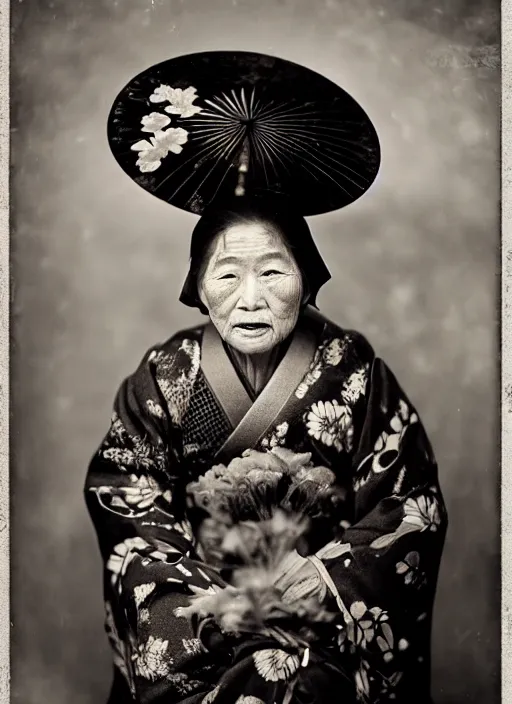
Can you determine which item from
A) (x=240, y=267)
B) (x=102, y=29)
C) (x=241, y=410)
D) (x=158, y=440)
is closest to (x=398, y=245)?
(x=240, y=267)

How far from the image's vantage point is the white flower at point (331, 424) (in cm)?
189

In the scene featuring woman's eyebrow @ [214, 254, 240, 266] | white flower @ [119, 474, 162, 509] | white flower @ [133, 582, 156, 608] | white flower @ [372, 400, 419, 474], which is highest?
woman's eyebrow @ [214, 254, 240, 266]

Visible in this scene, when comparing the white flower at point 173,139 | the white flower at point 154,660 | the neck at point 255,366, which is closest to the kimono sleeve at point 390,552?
the neck at point 255,366

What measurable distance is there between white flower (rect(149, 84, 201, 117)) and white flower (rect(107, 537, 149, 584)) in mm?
853

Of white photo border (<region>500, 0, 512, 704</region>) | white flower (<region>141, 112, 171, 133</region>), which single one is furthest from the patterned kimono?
white flower (<region>141, 112, 171, 133</region>)

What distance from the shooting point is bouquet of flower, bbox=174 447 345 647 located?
1.84 meters

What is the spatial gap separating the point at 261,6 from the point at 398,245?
1.86 ft

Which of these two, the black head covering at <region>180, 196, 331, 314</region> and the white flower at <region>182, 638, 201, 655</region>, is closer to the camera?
the white flower at <region>182, 638, 201, 655</region>

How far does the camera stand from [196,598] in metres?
1.85

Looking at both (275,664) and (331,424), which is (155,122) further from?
(275,664)

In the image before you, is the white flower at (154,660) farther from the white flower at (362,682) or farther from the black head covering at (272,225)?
the black head covering at (272,225)

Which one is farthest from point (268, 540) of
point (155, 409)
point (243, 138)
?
point (243, 138)

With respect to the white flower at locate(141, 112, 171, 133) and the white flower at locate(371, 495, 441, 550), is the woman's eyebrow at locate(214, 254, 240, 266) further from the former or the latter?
the white flower at locate(371, 495, 441, 550)

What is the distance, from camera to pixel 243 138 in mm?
1924
